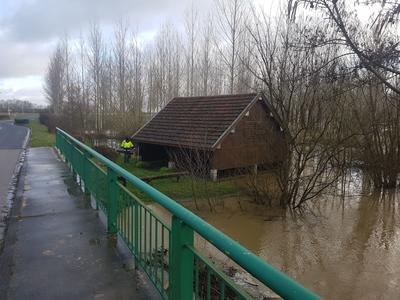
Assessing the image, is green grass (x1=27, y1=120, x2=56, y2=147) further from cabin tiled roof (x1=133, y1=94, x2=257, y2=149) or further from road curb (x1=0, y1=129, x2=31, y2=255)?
road curb (x1=0, y1=129, x2=31, y2=255)

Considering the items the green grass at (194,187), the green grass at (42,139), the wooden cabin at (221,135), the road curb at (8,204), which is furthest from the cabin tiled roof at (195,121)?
the green grass at (42,139)

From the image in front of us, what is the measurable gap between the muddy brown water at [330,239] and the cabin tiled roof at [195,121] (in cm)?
335

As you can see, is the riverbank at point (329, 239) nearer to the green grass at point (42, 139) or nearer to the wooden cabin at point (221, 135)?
the wooden cabin at point (221, 135)

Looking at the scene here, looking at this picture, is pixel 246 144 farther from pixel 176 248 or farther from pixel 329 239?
pixel 176 248

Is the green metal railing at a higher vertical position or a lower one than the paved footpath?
higher

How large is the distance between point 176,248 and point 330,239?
276 inches

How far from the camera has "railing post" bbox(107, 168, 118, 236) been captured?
4703 millimetres

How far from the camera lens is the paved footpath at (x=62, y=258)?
3504 mm

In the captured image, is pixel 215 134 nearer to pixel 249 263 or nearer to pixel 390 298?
pixel 390 298

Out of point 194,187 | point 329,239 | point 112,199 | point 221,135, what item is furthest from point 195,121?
point 112,199

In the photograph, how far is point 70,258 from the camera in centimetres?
426

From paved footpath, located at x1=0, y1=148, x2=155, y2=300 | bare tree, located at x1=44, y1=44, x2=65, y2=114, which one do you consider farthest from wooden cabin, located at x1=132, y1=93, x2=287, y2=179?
bare tree, located at x1=44, y1=44, x2=65, y2=114

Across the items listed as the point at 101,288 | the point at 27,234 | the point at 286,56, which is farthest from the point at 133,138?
the point at 101,288

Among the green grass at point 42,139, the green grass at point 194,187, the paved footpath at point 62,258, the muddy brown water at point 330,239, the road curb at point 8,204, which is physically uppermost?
the green grass at point 42,139
